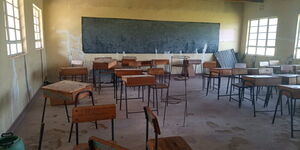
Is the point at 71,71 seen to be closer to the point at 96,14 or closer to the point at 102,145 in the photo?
the point at 96,14

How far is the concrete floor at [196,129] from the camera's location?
274 centimetres

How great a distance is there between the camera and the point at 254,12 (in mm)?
7605

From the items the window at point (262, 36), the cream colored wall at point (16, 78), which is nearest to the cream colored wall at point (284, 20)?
the window at point (262, 36)

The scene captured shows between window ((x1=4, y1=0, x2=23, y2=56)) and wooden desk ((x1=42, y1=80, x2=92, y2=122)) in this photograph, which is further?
window ((x1=4, y1=0, x2=23, y2=56))

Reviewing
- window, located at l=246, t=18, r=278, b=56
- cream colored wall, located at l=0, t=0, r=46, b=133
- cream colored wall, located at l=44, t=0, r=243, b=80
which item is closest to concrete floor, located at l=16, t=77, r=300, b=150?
cream colored wall, located at l=0, t=0, r=46, b=133

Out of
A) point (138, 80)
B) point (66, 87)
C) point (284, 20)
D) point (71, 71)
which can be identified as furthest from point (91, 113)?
point (284, 20)

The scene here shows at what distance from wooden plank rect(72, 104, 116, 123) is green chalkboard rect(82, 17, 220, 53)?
5.12 metres

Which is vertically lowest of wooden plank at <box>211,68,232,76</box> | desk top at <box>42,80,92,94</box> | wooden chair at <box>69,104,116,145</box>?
wooden chair at <box>69,104,116,145</box>

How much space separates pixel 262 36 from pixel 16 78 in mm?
7512

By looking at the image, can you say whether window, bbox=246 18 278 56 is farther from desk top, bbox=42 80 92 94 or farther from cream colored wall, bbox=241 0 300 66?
desk top, bbox=42 80 92 94

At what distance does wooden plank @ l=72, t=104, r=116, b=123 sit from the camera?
6.14 feet

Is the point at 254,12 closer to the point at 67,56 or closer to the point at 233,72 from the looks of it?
the point at 233,72

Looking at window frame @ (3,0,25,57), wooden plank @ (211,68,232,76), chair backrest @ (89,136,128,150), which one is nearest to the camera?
chair backrest @ (89,136,128,150)

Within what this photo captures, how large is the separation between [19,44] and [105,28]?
3.20m
